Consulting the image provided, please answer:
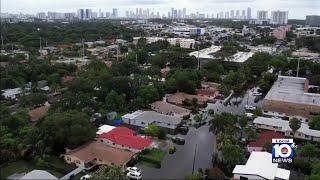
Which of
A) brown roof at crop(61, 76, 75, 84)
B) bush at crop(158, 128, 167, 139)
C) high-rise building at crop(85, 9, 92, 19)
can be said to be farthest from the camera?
high-rise building at crop(85, 9, 92, 19)

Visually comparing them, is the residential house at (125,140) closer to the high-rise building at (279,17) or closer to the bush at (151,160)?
the bush at (151,160)

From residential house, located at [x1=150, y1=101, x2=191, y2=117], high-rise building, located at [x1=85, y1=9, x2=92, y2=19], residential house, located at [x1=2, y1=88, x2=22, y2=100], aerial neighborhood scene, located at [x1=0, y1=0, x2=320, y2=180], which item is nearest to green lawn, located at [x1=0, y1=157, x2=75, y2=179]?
aerial neighborhood scene, located at [x1=0, y1=0, x2=320, y2=180]

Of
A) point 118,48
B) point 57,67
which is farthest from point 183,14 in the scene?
point 57,67

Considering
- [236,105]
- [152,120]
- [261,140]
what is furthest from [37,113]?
[236,105]

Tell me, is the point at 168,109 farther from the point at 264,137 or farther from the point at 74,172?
the point at 74,172

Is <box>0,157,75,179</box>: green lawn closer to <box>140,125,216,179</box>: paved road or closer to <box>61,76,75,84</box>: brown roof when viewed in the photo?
<box>140,125,216,179</box>: paved road

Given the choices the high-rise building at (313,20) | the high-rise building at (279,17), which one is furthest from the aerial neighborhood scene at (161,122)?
the high-rise building at (279,17)
